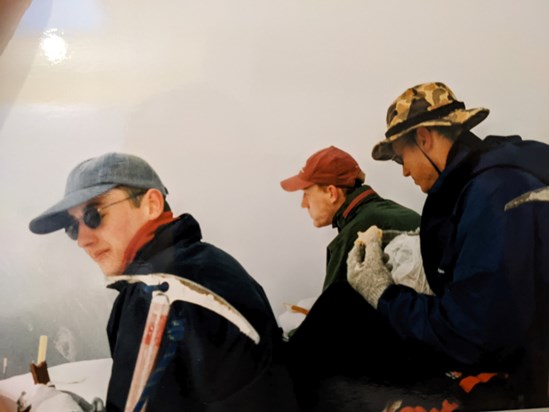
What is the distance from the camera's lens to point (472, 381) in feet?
5.81

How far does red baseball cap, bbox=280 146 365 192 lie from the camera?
175cm

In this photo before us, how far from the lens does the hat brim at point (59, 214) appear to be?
5.26 ft

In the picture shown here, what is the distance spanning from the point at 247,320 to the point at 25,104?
2.83ft

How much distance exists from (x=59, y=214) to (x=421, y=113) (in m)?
1.13

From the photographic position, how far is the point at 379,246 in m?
1.74

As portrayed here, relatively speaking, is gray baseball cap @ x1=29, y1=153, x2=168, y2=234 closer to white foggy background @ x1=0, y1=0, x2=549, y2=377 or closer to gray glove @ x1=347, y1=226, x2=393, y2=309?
white foggy background @ x1=0, y1=0, x2=549, y2=377

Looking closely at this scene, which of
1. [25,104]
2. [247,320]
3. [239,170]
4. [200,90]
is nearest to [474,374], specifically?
[247,320]

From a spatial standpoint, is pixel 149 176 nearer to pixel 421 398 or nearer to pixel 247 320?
pixel 247 320

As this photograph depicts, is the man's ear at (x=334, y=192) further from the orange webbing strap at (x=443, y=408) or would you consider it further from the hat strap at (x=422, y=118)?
the orange webbing strap at (x=443, y=408)

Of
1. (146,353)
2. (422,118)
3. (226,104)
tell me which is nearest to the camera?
(146,353)

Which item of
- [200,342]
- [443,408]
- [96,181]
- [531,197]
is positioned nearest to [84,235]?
[96,181]

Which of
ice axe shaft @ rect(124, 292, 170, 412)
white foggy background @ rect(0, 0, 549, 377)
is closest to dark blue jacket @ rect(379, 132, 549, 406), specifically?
white foggy background @ rect(0, 0, 549, 377)

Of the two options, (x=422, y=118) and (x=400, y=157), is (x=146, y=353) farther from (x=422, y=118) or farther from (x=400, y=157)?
(x=422, y=118)

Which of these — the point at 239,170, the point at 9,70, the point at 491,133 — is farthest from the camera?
the point at 491,133
